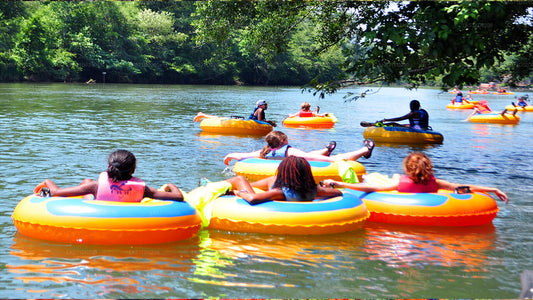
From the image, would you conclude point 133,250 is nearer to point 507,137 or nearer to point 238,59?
point 507,137

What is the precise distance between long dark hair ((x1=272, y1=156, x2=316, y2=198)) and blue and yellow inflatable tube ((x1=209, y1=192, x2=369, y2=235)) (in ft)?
0.54

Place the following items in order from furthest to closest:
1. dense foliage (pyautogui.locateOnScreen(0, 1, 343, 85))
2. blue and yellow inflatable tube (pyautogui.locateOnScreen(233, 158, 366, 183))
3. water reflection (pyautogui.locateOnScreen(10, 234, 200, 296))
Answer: dense foliage (pyautogui.locateOnScreen(0, 1, 343, 85)), blue and yellow inflatable tube (pyautogui.locateOnScreen(233, 158, 366, 183)), water reflection (pyautogui.locateOnScreen(10, 234, 200, 296))

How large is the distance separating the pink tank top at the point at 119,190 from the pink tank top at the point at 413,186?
2855mm

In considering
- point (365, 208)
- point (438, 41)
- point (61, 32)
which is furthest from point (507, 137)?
point (61, 32)

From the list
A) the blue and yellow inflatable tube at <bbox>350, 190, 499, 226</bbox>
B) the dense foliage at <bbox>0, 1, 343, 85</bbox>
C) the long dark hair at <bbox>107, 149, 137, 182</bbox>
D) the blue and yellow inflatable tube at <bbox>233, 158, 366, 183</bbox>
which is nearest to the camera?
the long dark hair at <bbox>107, 149, 137, 182</bbox>

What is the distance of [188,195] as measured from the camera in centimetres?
621

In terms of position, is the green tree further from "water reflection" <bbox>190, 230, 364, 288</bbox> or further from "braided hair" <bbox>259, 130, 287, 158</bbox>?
"water reflection" <bbox>190, 230, 364, 288</bbox>

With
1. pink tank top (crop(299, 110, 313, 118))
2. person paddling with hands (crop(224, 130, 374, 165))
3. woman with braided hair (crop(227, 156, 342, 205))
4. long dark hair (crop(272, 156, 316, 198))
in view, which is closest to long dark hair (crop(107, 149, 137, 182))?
woman with braided hair (crop(227, 156, 342, 205))

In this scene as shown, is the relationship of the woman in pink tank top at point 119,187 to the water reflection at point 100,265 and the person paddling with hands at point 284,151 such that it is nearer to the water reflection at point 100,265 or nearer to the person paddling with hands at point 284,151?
the water reflection at point 100,265

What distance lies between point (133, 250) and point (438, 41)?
532 cm

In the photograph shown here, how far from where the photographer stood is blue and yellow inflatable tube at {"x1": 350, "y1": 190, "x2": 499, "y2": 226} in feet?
20.4

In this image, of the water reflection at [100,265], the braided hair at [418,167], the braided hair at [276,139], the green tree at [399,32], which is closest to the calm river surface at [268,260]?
the water reflection at [100,265]

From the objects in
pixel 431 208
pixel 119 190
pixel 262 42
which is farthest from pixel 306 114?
pixel 119 190

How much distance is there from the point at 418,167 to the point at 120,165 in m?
3.13
